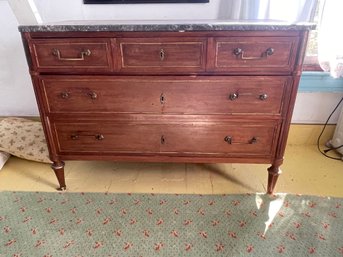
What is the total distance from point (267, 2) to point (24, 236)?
1732 millimetres

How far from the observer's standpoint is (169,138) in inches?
51.6

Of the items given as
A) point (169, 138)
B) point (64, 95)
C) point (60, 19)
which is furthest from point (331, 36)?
point (60, 19)

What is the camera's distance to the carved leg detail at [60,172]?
4.67 feet

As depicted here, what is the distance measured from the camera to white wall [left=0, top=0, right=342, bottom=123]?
1652 millimetres

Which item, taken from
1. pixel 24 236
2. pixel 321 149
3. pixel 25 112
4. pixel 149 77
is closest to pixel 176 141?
pixel 149 77

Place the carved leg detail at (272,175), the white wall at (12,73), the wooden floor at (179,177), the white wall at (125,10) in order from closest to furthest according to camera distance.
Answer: the carved leg detail at (272,175) < the wooden floor at (179,177) < the white wall at (125,10) < the white wall at (12,73)

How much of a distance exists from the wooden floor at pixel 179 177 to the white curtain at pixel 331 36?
24.7 inches

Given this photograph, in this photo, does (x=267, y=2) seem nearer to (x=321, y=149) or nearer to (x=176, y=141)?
(x=176, y=141)

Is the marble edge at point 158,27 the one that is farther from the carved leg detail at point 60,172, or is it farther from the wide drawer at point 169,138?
the carved leg detail at point 60,172

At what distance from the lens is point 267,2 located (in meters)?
1.43

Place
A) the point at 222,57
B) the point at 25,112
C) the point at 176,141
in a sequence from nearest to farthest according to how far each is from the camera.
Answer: the point at 222,57
the point at 176,141
the point at 25,112

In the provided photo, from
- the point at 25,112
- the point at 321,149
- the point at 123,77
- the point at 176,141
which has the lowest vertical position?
the point at 321,149

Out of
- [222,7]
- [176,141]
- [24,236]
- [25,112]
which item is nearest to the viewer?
[24,236]

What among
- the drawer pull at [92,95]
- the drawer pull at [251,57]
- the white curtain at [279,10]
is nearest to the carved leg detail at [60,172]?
the drawer pull at [92,95]
